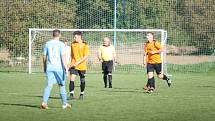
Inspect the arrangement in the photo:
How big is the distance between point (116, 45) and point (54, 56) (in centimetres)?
1875

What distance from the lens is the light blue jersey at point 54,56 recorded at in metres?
12.8

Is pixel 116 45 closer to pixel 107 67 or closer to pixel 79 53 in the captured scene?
pixel 107 67

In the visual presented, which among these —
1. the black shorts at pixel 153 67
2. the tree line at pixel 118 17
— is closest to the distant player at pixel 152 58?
the black shorts at pixel 153 67

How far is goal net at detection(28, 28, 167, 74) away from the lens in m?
29.9

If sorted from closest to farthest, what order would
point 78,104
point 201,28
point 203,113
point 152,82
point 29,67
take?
point 203,113, point 78,104, point 152,82, point 29,67, point 201,28

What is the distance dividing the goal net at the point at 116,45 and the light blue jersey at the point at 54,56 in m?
16.6

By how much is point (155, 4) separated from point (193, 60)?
4.25 metres

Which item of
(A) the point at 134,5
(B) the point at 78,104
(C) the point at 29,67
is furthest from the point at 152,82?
(A) the point at 134,5

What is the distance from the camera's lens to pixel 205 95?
659 inches

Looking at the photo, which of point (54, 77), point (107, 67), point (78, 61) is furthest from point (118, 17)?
point (54, 77)

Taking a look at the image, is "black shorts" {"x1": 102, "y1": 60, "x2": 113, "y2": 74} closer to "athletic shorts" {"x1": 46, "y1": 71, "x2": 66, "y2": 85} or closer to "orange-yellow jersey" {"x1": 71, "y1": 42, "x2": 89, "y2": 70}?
"orange-yellow jersey" {"x1": 71, "y1": 42, "x2": 89, "y2": 70}

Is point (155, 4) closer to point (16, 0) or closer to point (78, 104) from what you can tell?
point (16, 0)

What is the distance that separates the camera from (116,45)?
31453mm

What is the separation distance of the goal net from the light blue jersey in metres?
16.6
